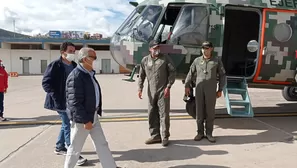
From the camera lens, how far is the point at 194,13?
248 inches

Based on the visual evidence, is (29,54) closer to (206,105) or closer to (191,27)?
(191,27)

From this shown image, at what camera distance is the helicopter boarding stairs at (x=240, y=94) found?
5.58 meters

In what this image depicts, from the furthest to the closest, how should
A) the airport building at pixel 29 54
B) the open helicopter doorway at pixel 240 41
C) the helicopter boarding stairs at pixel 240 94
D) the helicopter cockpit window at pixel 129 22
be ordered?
the airport building at pixel 29 54 → the open helicopter doorway at pixel 240 41 → the helicopter cockpit window at pixel 129 22 → the helicopter boarding stairs at pixel 240 94

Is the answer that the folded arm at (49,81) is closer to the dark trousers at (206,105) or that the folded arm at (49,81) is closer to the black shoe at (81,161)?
the black shoe at (81,161)

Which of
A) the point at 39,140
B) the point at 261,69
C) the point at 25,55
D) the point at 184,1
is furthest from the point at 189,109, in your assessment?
the point at 25,55

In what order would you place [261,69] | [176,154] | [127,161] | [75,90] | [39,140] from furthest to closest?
[261,69] < [39,140] < [176,154] < [127,161] < [75,90]

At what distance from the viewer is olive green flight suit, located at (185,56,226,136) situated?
5098 millimetres

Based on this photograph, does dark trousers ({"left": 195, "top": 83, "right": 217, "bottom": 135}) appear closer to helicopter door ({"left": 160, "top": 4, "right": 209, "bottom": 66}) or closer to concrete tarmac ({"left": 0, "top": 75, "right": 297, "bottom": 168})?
concrete tarmac ({"left": 0, "top": 75, "right": 297, "bottom": 168})

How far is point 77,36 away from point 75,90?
5751 centimetres

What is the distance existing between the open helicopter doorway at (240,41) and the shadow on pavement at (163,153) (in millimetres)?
3513

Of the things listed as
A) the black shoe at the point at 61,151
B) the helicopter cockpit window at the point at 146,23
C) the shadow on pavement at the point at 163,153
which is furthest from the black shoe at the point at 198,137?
the helicopter cockpit window at the point at 146,23

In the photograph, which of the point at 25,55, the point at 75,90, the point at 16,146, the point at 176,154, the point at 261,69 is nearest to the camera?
the point at 75,90

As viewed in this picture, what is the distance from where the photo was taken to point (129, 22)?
7.05 m

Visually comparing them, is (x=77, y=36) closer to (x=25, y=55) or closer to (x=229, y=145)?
(x=25, y=55)
